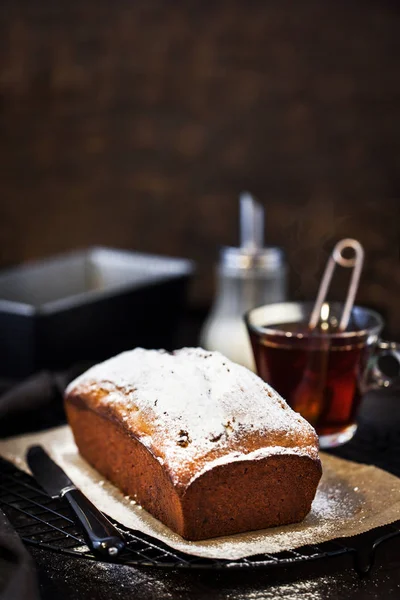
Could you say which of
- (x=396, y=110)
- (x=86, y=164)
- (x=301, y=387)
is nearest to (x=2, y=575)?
(x=301, y=387)

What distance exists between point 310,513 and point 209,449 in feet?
0.50

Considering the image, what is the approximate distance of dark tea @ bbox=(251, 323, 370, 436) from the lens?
1.19 m

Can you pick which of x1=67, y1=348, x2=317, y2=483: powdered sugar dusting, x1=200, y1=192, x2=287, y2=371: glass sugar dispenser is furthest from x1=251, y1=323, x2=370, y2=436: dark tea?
x1=200, y1=192, x2=287, y2=371: glass sugar dispenser

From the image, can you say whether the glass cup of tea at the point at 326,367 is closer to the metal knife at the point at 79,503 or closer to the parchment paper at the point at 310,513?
the parchment paper at the point at 310,513

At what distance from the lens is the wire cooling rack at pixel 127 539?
0.89 metres

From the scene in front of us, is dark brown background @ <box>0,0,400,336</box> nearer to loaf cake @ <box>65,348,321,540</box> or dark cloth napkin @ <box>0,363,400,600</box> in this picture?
dark cloth napkin @ <box>0,363,400,600</box>

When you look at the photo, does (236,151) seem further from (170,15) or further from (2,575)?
(2,575)

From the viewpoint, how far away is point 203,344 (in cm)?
170

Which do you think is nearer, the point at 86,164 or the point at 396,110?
the point at 396,110

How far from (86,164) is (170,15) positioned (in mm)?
522

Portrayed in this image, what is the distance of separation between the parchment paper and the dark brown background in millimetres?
1166

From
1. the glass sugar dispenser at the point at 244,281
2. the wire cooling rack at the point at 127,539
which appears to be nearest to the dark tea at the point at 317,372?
the wire cooling rack at the point at 127,539

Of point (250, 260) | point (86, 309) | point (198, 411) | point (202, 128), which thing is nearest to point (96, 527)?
point (198, 411)

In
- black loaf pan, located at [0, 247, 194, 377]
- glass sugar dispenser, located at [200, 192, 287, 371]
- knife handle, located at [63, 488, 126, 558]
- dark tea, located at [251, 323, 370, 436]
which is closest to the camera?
knife handle, located at [63, 488, 126, 558]
